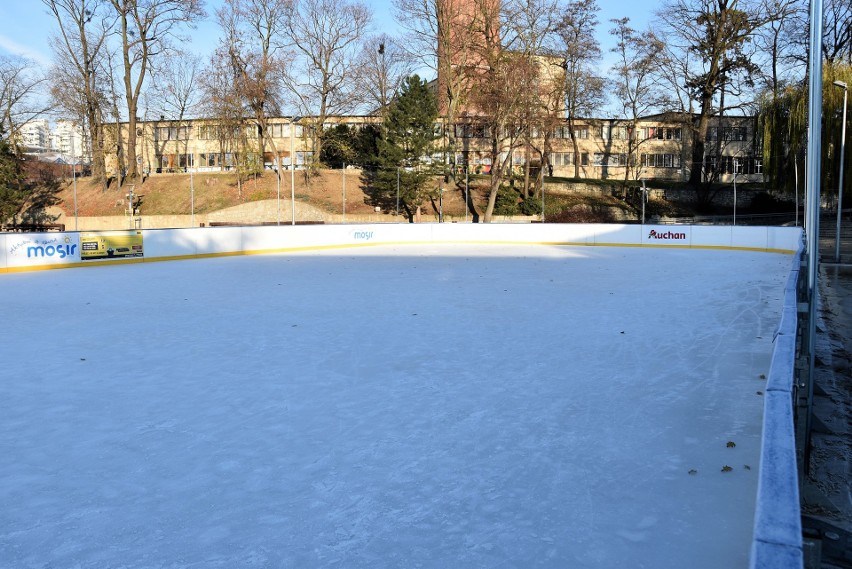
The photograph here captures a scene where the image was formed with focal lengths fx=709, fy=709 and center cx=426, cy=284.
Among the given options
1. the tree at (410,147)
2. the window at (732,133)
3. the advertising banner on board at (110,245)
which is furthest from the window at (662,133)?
the advertising banner on board at (110,245)

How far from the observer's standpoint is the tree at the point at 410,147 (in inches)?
2041

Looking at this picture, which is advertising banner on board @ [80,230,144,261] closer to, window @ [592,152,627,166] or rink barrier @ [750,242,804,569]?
rink barrier @ [750,242,804,569]

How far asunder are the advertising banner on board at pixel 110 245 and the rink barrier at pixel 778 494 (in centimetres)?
2158

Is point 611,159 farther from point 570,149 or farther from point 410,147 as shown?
point 410,147

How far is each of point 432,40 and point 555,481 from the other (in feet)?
162

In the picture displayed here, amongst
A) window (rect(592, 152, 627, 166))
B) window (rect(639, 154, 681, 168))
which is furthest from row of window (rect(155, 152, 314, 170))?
window (rect(639, 154, 681, 168))

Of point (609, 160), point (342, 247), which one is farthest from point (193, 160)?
point (342, 247)

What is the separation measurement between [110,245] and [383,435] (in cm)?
1957

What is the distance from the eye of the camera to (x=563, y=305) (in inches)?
512

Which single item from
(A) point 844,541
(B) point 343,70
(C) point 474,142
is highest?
(B) point 343,70

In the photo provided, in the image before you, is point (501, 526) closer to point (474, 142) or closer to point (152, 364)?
point (152, 364)

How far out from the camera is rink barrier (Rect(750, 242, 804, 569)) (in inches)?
91.4

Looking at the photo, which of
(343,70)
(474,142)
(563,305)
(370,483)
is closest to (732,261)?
(563,305)

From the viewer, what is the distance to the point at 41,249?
20.7m
